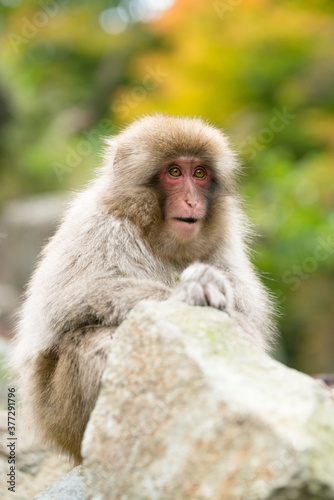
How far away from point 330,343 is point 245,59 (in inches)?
177

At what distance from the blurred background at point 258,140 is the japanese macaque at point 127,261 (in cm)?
306

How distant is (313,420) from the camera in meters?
2.11

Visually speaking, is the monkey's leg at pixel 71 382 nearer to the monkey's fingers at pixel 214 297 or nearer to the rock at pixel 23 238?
the monkey's fingers at pixel 214 297

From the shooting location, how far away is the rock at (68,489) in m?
2.97

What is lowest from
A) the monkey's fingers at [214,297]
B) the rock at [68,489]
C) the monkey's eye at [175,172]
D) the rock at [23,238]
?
the rock at [23,238]

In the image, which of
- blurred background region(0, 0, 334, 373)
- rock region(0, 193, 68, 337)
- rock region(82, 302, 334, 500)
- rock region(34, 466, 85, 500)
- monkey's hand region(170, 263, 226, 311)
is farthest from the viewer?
rock region(0, 193, 68, 337)

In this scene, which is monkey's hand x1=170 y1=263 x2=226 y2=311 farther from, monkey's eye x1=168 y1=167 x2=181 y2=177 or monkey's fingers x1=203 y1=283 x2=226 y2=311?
monkey's eye x1=168 y1=167 x2=181 y2=177

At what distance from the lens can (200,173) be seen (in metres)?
3.80

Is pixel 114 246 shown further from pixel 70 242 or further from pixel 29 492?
pixel 29 492

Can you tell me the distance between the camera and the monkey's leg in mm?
2984

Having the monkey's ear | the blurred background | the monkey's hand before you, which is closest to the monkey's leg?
the monkey's hand

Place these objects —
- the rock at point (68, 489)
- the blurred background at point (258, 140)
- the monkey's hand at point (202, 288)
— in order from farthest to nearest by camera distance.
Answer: the blurred background at point (258, 140)
the rock at point (68, 489)
the monkey's hand at point (202, 288)

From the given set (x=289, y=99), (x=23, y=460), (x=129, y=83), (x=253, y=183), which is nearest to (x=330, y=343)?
(x=253, y=183)

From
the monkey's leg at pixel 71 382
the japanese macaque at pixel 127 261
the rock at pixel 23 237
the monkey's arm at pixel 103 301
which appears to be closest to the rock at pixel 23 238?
the rock at pixel 23 237
